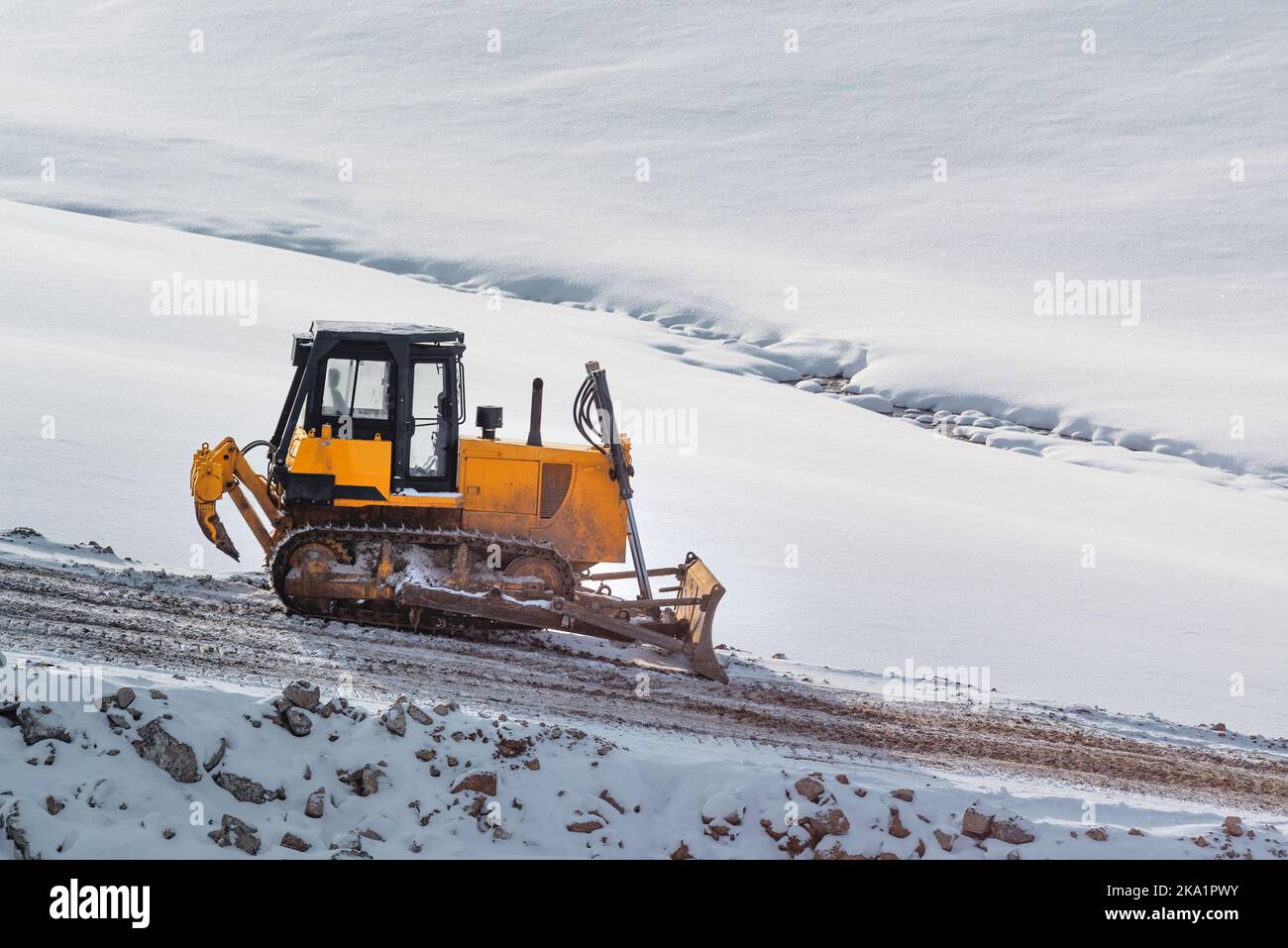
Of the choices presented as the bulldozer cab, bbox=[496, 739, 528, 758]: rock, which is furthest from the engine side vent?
bbox=[496, 739, 528, 758]: rock

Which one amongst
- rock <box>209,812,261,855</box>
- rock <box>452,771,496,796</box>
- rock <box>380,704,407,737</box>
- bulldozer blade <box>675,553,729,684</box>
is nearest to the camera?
rock <box>209,812,261,855</box>

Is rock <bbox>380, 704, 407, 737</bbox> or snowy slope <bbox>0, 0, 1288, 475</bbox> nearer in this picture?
rock <bbox>380, 704, 407, 737</bbox>

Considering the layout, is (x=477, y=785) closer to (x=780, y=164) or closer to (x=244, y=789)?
(x=244, y=789)

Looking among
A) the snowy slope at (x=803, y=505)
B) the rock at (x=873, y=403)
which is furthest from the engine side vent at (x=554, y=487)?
the rock at (x=873, y=403)

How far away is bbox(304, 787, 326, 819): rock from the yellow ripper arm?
4.84 metres

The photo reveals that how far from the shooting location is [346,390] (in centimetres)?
1146

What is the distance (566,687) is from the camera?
10117 millimetres

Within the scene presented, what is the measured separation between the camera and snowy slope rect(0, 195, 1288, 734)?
13.1 meters

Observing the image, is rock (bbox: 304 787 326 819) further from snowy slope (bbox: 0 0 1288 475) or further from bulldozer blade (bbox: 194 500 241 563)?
snowy slope (bbox: 0 0 1288 475)

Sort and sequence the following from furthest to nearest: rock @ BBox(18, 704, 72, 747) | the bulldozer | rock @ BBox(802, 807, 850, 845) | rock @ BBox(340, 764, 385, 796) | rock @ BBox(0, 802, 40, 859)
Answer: the bulldozer
rock @ BBox(802, 807, 850, 845)
rock @ BBox(340, 764, 385, 796)
rock @ BBox(18, 704, 72, 747)
rock @ BBox(0, 802, 40, 859)

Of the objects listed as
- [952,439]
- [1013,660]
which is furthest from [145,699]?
[952,439]

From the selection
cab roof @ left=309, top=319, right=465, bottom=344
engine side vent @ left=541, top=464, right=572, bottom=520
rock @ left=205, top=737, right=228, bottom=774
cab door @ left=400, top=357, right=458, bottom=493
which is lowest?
rock @ left=205, top=737, right=228, bottom=774

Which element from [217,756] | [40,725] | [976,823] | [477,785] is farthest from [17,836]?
[976,823]
